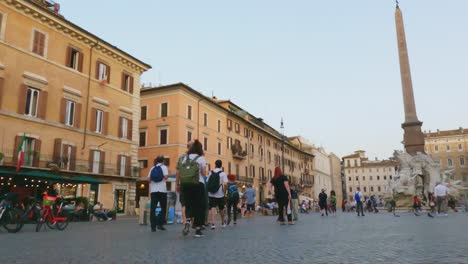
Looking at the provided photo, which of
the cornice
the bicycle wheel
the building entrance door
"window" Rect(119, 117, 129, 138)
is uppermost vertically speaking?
the cornice

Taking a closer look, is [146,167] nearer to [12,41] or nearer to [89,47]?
[89,47]

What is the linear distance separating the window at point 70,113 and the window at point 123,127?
14.8ft

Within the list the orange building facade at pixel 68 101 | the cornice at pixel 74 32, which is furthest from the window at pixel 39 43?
the cornice at pixel 74 32

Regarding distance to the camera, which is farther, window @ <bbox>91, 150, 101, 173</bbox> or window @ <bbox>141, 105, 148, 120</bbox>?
window @ <bbox>141, 105, 148, 120</bbox>

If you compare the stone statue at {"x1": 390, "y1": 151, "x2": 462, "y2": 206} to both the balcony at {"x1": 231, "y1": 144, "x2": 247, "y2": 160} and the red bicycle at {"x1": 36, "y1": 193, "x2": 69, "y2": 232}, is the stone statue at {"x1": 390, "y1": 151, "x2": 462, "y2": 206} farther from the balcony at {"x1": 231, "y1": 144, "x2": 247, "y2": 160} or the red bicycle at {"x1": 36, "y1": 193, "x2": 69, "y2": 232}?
the balcony at {"x1": 231, "y1": 144, "x2": 247, "y2": 160}

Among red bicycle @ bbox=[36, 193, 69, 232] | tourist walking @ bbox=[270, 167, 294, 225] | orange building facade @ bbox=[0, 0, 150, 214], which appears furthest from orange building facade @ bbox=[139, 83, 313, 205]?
tourist walking @ bbox=[270, 167, 294, 225]

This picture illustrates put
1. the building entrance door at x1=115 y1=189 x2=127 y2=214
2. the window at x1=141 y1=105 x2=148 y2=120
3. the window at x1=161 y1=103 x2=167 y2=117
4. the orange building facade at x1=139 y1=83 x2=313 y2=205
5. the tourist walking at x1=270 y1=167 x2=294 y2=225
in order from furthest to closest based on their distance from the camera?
the window at x1=141 y1=105 x2=148 y2=120
the window at x1=161 y1=103 x2=167 y2=117
the orange building facade at x1=139 y1=83 x2=313 y2=205
the building entrance door at x1=115 y1=189 x2=127 y2=214
the tourist walking at x1=270 y1=167 x2=294 y2=225

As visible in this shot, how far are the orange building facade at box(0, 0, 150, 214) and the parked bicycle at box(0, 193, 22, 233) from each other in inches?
487

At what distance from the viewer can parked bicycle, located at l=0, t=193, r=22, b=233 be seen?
380 inches

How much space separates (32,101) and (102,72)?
6632 mm

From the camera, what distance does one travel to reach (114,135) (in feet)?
96.2

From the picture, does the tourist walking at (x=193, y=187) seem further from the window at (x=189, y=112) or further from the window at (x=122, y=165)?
the window at (x=189, y=112)

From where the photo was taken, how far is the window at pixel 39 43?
23875 millimetres

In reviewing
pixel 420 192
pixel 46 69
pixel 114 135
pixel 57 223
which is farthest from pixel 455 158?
pixel 57 223
